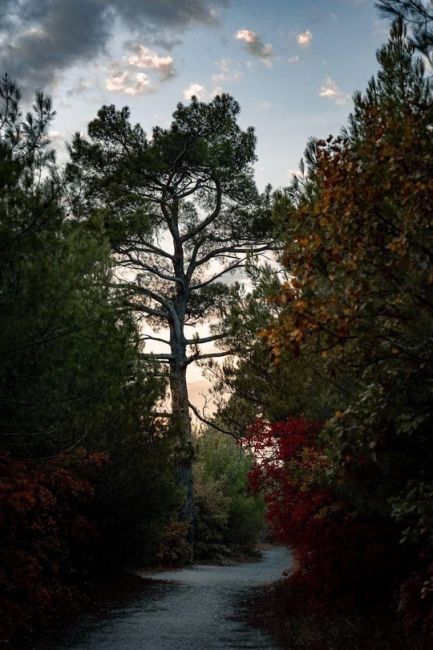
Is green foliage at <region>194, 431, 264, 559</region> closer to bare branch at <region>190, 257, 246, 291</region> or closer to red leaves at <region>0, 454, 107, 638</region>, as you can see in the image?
bare branch at <region>190, 257, 246, 291</region>

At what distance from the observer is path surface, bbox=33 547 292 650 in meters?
9.73

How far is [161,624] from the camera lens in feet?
37.9

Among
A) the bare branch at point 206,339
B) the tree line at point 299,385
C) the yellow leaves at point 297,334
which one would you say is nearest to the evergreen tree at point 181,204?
the bare branch at point 206,339

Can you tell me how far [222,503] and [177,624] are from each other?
17131 mm

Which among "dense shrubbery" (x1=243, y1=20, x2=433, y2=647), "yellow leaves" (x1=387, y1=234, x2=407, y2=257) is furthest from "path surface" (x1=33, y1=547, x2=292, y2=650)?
"yellow leaves" (x1=387, y1=234, x2=407, y2=257)

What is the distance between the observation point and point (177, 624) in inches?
458

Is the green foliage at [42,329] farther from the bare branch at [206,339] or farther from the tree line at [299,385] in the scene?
the bare branch at [206,339]

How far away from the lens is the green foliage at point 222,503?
28062 mm

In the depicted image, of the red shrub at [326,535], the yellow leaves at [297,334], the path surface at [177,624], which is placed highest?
the yellow leaves at [297,334]

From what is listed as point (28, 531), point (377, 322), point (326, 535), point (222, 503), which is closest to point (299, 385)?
point (326, 535)

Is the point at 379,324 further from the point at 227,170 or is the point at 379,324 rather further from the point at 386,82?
the point at 227,170

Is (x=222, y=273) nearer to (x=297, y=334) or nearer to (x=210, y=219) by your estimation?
(x=210, y=219)

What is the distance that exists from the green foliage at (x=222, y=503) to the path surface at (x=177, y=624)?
356 inches

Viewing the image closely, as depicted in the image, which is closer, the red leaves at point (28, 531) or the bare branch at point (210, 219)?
the red leaves at point (28, 531)
